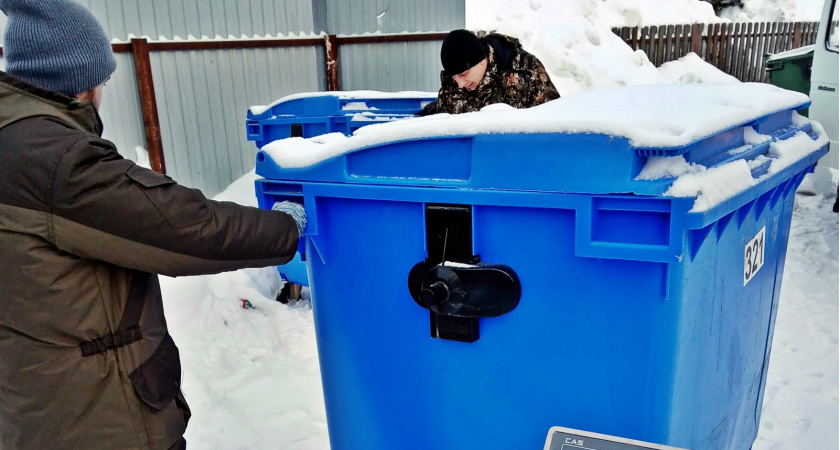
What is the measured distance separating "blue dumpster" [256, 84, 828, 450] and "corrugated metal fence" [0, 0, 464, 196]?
12.9 feet

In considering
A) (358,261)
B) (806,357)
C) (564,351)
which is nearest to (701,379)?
(564,351)

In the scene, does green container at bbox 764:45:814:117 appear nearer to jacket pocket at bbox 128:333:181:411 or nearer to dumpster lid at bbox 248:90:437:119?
dumpster lid at bbox 248:90:437:119

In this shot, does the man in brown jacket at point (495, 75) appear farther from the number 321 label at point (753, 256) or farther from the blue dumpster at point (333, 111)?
the number 321 label at point (753, 256)

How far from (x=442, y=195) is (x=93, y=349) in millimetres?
822

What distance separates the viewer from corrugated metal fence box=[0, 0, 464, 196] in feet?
17.4

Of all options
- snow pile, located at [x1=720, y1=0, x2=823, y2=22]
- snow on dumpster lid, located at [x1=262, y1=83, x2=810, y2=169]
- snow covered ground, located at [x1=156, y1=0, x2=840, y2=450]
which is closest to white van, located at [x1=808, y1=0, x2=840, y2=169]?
snow covered ground, located at [x1=156, y1=0, x2=840, y2=450]

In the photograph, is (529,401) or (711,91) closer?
(529,401)

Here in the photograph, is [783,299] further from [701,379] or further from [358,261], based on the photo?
[358,261]

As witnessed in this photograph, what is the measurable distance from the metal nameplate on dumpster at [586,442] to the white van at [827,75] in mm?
5433

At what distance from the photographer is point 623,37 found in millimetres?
10758

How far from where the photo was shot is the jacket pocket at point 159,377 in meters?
1.46

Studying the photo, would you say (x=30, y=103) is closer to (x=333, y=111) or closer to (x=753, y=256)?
(x=753, y=256)

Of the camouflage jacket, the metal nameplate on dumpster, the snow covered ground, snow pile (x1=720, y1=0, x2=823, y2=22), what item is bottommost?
the snow covered ground

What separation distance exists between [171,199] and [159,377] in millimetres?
454
